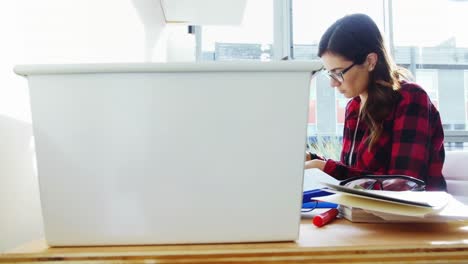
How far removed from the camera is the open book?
399 mm

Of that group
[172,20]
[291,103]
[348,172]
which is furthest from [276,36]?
[291,103]

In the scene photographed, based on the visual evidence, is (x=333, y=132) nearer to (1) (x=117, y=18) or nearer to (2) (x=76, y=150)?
(1) (x=117, y=18)

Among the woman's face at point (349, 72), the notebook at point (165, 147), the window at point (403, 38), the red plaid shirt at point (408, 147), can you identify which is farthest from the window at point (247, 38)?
the notebook at point (165, 147)

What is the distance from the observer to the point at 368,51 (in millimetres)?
1190

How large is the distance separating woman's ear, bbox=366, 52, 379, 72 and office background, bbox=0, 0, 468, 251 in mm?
225

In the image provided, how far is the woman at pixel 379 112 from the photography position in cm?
103

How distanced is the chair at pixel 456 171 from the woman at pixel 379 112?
74mm

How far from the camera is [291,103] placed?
32 cm

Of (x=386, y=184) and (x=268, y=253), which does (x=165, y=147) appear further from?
(x=386, y=184)

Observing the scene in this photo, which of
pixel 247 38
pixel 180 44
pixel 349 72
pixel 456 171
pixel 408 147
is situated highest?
pixel 247 38

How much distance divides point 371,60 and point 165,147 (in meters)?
1.04

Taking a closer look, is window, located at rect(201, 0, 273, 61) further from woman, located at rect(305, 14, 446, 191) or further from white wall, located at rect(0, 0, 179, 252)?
white wall, located at rect(0, 0, 179, 252)

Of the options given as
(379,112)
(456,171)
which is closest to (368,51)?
(379,112)

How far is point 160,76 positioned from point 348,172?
0.91 meters
